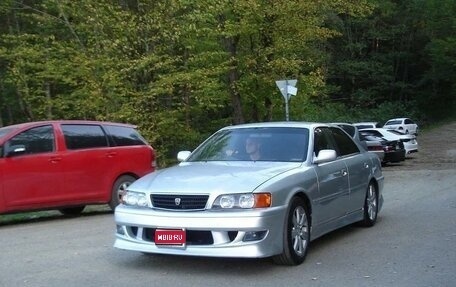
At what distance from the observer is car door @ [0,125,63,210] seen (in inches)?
419

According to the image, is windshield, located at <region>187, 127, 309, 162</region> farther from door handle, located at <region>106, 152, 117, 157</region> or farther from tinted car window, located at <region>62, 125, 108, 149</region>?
door handle, located at <region>106, 152, 117, 157</region>

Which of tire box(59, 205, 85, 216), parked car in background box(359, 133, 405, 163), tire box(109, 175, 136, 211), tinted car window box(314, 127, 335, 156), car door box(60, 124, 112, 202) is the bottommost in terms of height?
parked car in background box(359, 133, 405, 163)

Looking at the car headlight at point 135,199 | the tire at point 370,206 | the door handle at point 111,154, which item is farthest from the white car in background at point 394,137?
the car headlight at point 135,199

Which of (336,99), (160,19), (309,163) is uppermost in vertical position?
(160,19)

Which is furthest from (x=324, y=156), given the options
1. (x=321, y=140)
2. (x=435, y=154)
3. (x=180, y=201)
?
(x=435, y=154)

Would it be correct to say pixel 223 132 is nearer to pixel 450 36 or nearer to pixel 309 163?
pixel 309 163

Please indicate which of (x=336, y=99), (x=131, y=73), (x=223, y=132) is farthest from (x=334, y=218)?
(x=336, y=99)

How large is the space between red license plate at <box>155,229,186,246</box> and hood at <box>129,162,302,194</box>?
39cm

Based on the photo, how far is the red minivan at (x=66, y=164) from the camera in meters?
10.7

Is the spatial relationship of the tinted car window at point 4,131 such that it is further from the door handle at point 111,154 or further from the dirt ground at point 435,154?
A: the dirt ground at point 435,154

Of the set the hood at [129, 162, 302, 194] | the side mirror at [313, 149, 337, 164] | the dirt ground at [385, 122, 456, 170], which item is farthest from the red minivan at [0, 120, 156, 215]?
the dirt ground at [385, 122, 456, 170]

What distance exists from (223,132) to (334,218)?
178 centimetres

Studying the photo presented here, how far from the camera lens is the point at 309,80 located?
27.9 m

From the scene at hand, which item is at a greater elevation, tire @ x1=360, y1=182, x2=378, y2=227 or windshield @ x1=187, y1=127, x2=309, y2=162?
windshield @ x1=187, y1=127, x2=309, y2=162
